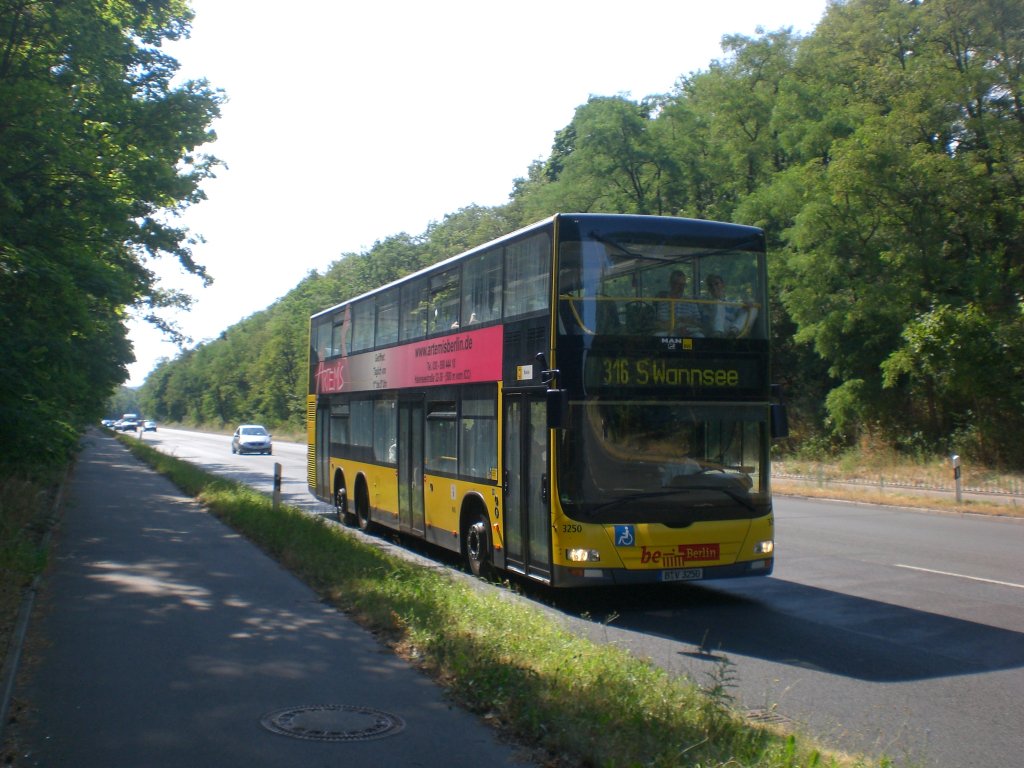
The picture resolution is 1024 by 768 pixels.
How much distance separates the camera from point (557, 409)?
379 inches

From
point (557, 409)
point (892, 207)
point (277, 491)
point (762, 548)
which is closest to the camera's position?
point (557, 409)

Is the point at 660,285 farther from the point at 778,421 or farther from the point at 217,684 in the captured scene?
the point at 217,684

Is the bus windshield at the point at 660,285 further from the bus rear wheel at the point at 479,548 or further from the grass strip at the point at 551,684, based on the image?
the bus rear wheel at the point at 479,548

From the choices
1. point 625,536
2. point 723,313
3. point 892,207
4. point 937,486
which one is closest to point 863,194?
point 892,207

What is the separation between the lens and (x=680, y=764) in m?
4.99

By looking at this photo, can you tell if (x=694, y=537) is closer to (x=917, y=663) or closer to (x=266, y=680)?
(x=917, y=663)

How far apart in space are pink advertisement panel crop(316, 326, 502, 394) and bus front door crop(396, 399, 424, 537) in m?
0.41

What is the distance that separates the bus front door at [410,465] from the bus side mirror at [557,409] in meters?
4.99

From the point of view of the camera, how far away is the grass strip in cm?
525

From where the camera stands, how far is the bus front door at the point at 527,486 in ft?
34.2

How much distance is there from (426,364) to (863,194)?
20.7 m

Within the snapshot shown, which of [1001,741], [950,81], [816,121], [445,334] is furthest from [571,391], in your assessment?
[816,121]

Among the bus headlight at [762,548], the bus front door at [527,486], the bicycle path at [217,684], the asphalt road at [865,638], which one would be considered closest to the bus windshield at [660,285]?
the bus front door at [527,486]

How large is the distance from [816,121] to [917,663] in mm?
32432
